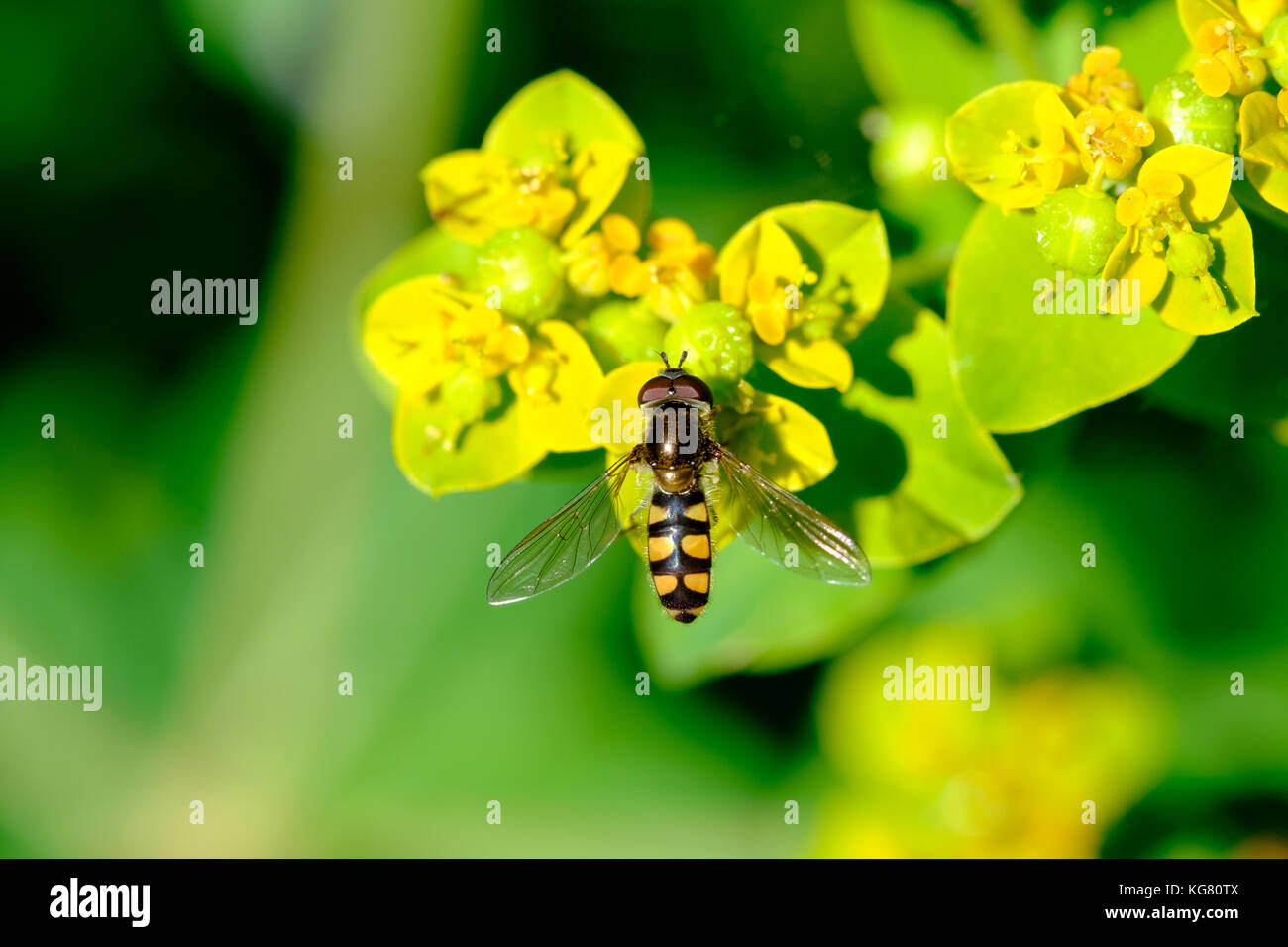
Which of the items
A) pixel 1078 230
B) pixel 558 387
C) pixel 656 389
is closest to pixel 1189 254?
pixel 1078 230

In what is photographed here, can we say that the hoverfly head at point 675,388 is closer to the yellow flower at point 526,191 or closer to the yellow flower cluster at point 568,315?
the yellow flower cluster at point 568,315

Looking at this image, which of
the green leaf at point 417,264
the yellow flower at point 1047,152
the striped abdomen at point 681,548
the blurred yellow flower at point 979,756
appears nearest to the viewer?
the yellow flower at point 1047,152

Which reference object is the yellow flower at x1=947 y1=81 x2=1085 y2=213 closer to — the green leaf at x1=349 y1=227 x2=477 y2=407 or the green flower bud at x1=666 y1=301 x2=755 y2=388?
the green flower bud at x1=666 y1=301 x2=755 y2=388

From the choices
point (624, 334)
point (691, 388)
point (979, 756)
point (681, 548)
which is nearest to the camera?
point (691, 388)

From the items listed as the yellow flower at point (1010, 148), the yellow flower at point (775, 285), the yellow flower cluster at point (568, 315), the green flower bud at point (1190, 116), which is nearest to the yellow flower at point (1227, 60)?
the green flower bud at point (1190, 116)

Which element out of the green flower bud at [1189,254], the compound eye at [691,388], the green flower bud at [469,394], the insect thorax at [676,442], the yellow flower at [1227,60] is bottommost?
the insect thorax at [676,442]

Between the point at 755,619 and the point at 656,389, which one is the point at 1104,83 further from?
the point at 755,619

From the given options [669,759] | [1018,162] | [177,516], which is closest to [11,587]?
[177,516]
